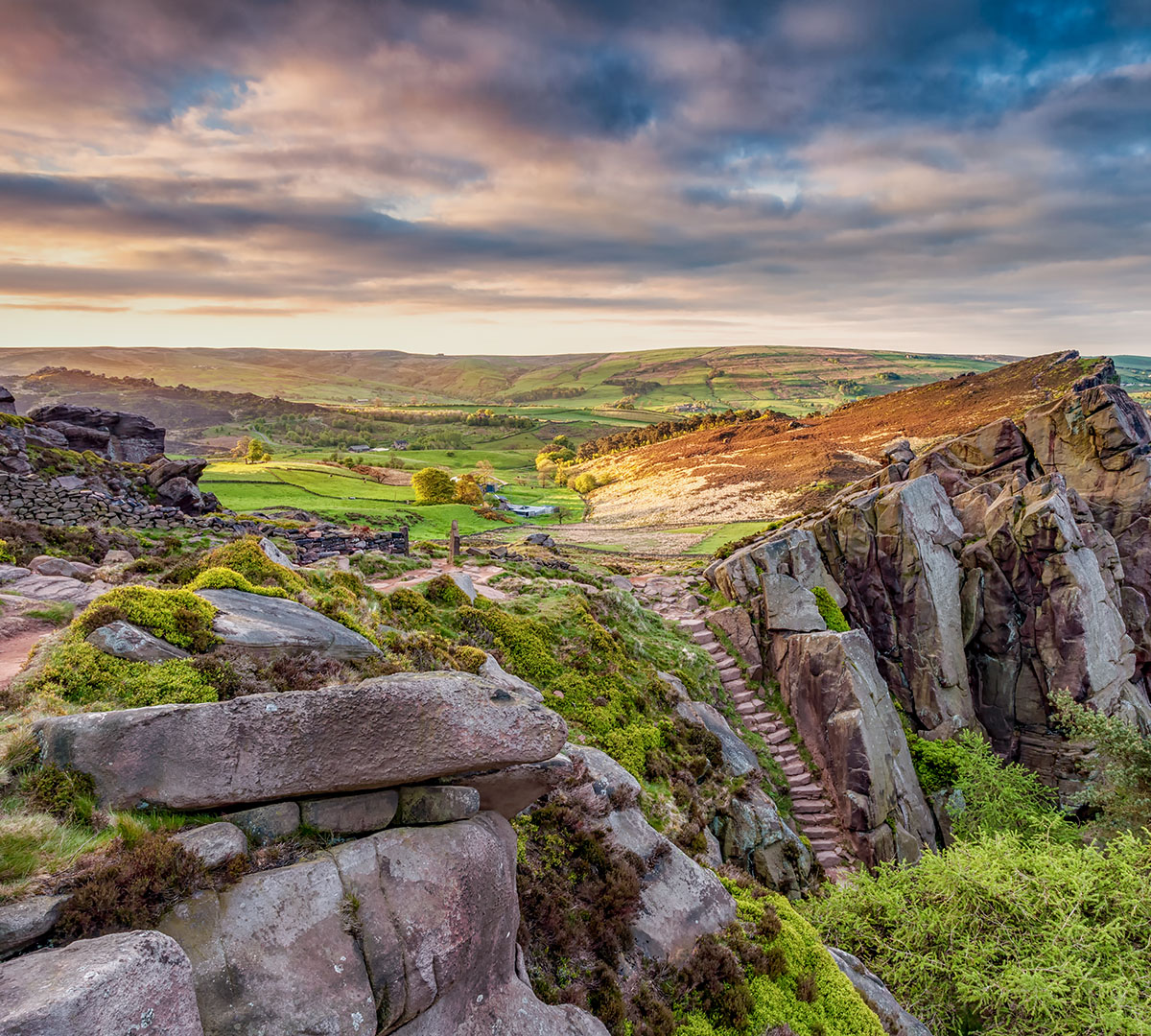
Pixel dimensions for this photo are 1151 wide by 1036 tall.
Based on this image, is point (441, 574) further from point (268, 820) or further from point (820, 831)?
point (820, 831)

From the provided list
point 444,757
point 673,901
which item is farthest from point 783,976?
point 444,757

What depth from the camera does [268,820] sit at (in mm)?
6578

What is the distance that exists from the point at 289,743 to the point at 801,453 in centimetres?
9021

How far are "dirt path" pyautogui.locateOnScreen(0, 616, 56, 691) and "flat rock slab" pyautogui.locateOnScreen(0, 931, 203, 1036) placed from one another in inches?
274

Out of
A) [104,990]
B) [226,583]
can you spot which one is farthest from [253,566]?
[104,990]

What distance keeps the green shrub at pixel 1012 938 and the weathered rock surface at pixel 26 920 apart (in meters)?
14.9

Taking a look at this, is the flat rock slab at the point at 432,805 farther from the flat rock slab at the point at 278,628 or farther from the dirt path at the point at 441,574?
the dirt path at the point at 441,574

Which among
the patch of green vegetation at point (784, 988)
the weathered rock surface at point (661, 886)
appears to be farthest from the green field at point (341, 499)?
the patch of green vegetation at point (784, 988)

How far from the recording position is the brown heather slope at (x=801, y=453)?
7243 cm

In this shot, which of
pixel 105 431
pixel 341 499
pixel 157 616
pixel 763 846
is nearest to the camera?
pixel 157 616

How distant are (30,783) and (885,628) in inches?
1176

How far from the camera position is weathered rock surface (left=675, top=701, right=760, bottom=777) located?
61.9ft

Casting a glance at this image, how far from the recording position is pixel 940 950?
41.5 ft

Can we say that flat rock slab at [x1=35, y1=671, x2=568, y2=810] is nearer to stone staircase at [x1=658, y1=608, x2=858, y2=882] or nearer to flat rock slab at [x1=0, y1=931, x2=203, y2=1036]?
flat rock slab at [x1=0, y1=931, x2=203, y2=1036]
